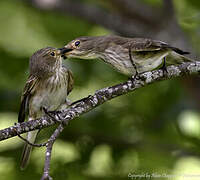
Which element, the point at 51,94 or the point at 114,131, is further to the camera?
the point at 114,131

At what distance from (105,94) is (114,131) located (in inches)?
95.1

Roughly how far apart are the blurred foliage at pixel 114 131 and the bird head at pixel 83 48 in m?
0.99

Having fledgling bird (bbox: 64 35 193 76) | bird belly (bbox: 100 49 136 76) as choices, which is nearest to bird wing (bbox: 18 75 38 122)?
fledgling bird (bbox: 64 35 193 76)

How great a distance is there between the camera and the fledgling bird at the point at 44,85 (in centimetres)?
599

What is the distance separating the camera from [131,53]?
5441 mm

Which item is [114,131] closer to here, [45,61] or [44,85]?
[44,85]

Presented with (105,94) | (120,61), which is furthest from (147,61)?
(105,94)

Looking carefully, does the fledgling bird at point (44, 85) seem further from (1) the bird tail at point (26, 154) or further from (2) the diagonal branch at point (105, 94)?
(2) the diagonal branch at point (105, 94)

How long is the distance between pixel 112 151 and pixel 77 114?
2249 millimetres

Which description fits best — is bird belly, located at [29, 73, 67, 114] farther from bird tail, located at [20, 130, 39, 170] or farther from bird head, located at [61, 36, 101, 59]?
bird tail, located at [20, 130, 39, 170]

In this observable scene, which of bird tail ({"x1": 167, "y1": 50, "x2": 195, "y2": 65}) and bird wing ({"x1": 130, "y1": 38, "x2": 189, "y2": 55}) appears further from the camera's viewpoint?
bird tail ({"x1": 167, "y1": 50, "x2": 195, "y2": 65})

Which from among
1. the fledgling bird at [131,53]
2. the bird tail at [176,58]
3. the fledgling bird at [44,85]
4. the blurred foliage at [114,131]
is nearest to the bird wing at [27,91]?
the fledgling bird at [44,85]

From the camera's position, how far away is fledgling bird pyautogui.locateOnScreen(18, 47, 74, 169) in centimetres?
599

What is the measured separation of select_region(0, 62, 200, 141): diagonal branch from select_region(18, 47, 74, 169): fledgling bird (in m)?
1.14
